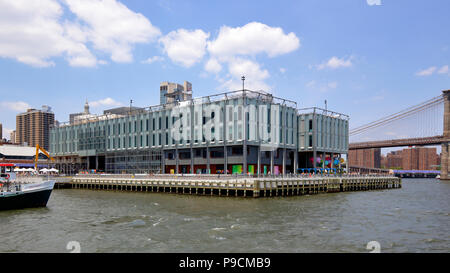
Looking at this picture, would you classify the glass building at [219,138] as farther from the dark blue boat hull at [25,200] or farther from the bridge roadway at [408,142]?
the bridge roadway at [408,142]

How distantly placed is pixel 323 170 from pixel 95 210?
2278 inches

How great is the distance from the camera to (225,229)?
1054 inches

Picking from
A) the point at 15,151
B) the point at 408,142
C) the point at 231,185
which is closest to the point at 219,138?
the point at 231,185

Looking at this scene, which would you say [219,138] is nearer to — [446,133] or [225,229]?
[225,229]

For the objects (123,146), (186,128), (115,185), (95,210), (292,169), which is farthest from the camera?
(123,146)

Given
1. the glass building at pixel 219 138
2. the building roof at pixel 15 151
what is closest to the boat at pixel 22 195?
the glass building at pixel 219 138

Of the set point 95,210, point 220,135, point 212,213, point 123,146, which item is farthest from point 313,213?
point 123,146

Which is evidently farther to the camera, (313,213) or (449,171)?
(449,171)

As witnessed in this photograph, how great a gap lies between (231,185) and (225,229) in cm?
2550

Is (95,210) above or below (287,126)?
below

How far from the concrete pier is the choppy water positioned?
12.0 meters
